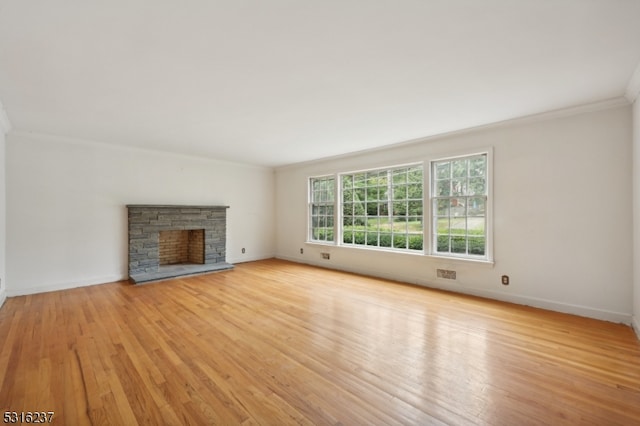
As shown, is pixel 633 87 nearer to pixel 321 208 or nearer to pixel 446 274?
pixel 446 274

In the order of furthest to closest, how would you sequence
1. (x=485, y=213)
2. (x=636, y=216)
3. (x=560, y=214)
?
1. (x=485, y=213)
2. (x=560, y=214)
3. (x=636, y=216)

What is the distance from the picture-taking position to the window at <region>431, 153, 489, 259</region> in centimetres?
400

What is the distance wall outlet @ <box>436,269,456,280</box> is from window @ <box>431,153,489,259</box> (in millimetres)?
264

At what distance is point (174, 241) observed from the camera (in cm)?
612

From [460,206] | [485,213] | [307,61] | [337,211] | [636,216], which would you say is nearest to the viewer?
[307,61]

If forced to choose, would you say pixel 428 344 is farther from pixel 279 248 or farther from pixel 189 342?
pixel 279 248

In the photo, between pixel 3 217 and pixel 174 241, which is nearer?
pixel 3 217

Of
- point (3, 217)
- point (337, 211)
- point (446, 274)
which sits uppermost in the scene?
point (337, 211)

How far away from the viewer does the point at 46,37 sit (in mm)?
1854

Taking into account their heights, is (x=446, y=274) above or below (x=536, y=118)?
below

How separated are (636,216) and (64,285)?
290 inches

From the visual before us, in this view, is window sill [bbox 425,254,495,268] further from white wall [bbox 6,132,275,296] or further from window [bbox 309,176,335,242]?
white wall [bbox 6,132,275,296]

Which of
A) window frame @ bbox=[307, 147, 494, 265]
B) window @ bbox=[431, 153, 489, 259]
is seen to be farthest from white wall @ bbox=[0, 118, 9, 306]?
window @ bbox=[431, 153, 489, 259]

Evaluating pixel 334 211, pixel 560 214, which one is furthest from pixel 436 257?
pixel 334 211
